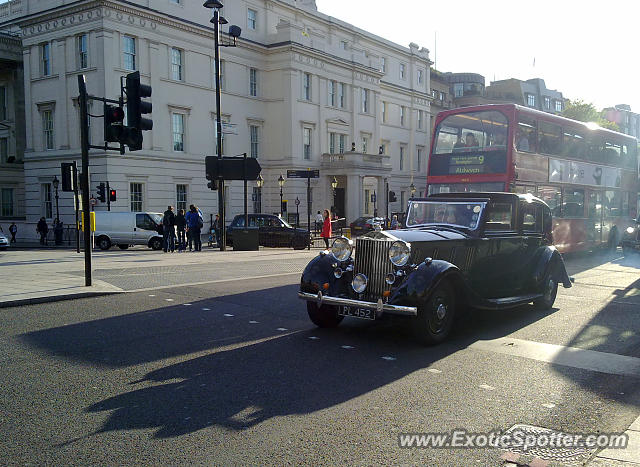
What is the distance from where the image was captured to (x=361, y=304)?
685cm

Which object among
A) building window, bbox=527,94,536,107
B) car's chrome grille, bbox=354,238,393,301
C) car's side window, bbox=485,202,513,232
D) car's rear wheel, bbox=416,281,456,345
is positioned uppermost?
building window, bbox=527,94,536,107

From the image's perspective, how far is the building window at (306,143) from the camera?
153 feet

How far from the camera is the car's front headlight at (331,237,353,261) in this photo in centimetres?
749

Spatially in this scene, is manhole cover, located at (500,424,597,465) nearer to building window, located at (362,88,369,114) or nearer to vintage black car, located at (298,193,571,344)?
vintage black car, located at (298,193,571,344)

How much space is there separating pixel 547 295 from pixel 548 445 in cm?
578

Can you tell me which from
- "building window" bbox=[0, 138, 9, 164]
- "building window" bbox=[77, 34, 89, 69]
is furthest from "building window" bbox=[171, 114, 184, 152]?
"building window" bbox=[0, 138, 9, 164]

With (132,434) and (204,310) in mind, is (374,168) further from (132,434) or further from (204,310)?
(132,434)

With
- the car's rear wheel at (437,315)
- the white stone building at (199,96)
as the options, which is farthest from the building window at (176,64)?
the car's rear wheel at (437,315)

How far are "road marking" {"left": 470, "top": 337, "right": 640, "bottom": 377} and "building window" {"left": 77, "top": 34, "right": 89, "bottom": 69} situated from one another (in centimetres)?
3485

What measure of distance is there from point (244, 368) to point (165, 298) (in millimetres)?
4929

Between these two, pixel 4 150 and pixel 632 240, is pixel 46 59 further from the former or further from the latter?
pixel 632 240

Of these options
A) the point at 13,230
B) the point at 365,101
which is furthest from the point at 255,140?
the point at 13,230

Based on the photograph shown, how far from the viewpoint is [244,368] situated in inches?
226

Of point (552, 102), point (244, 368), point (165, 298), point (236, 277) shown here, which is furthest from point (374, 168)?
point (552, 102)
